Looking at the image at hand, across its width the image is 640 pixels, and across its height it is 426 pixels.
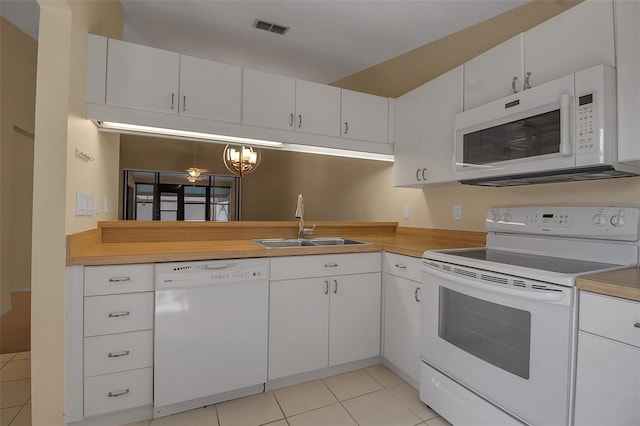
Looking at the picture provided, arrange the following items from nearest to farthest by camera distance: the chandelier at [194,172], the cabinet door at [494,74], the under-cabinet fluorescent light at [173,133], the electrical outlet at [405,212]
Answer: the cabinet door at [494,74] → the under-cabinet fluorescent light at [173,133] → the electrical outlet at [405,212] → the chandelier at [194,172]

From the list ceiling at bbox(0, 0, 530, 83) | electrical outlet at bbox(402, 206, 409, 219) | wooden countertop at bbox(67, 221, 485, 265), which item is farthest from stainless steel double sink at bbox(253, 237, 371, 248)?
ceiling at bbox(0, 0, 530, 83)

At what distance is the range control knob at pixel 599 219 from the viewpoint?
1.50 meters

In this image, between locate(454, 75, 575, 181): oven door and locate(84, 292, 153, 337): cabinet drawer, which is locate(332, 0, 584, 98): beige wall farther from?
locate(84, 292, 153, 337): cabinet drawer

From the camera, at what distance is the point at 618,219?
4.78 ft

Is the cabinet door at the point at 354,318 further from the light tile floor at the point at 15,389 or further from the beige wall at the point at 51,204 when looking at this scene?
the light tile floor at the point at 15,389

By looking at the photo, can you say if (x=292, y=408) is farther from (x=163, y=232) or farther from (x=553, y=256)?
(x=553, y=256)

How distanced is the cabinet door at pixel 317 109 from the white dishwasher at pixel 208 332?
1174mm

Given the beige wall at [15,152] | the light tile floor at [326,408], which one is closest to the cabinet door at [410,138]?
the light tile floor at [326,408]

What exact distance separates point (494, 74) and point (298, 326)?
198cm

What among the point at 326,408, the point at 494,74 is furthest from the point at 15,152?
the point at 494,74

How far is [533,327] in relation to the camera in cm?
128

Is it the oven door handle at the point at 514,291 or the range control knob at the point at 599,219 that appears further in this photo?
the range control knob at the point at 599,219

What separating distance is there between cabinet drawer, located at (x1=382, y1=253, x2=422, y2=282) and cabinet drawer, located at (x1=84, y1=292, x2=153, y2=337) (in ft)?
4.93

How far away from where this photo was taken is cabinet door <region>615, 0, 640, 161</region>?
4.38 feet
